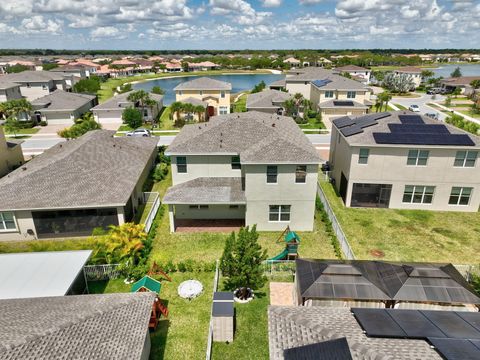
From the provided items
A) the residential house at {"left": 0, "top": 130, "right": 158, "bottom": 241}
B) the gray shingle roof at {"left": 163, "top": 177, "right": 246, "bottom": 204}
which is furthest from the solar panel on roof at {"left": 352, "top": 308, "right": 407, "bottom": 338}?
the residential house at {"left": 0, "top": 130, "right": 158, "bottom": 241}

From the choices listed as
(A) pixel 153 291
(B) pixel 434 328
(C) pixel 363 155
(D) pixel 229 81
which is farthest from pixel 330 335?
(D) pixel 229 81

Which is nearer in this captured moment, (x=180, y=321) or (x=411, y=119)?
(x=180, y=321)

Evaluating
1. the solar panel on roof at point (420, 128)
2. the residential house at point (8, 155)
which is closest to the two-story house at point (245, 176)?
the solar panel on roof at point (420, 128)

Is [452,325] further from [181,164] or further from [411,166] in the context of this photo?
[181,164]

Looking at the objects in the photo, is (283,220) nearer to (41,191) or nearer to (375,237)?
(375,237)

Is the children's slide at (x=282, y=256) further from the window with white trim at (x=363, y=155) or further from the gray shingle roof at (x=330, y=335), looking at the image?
the window with white trim at (x=363, y=155)

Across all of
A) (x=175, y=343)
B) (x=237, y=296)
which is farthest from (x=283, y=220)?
(x=175, y=343)

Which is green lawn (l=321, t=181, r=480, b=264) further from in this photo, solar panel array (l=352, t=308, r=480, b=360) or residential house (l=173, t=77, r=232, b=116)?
residential house (l=173, t=77, r=232, b=116)
